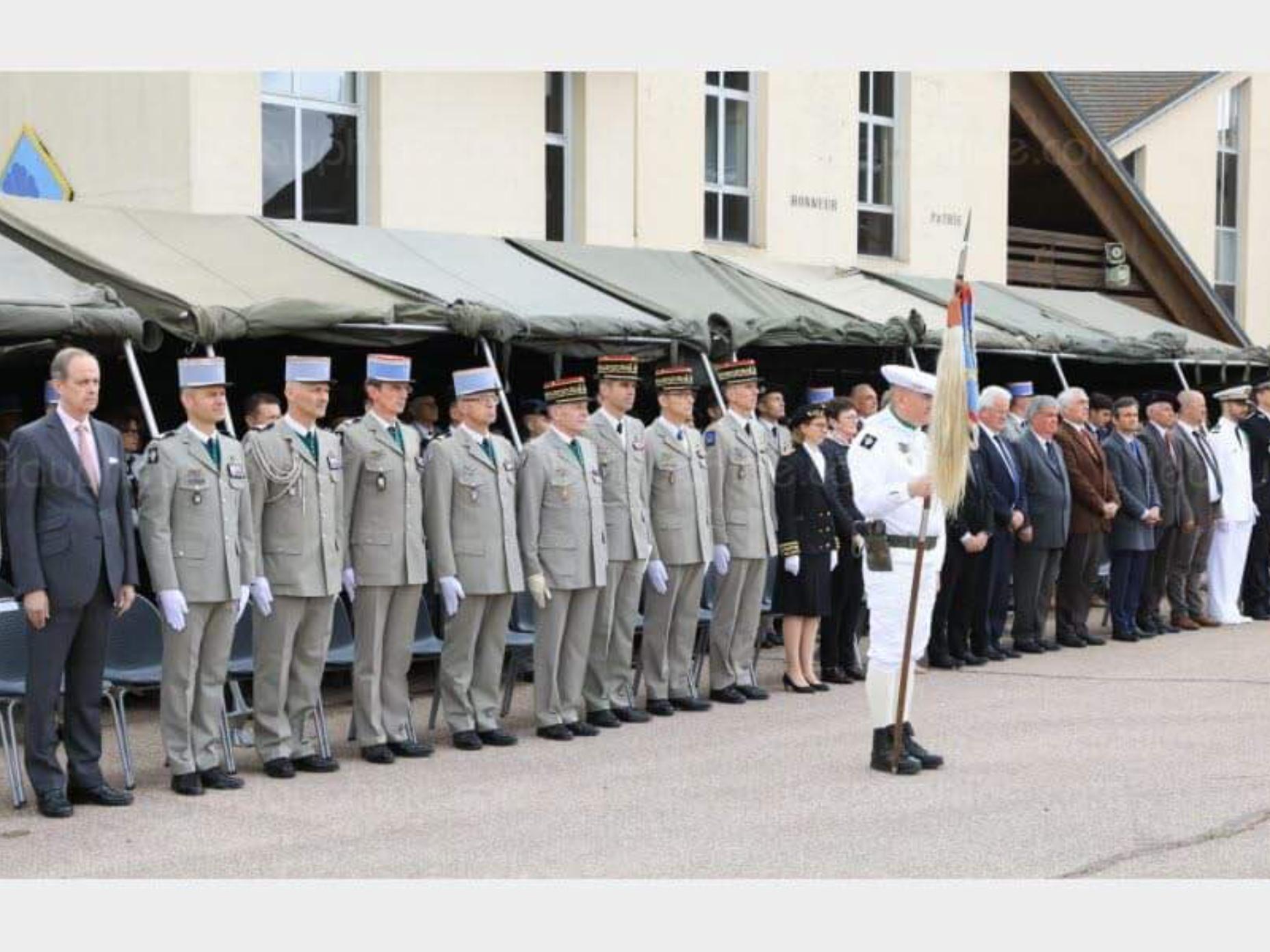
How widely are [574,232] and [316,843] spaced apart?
10.5m

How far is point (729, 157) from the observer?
757 inches

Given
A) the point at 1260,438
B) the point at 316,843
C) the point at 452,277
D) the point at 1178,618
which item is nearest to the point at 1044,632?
the point at 1178,618

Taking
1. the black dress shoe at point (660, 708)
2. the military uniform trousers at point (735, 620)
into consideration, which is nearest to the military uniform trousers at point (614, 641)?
the black dress shoe at point (660, 708)

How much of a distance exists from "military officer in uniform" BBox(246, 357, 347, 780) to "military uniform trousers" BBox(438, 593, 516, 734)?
0.84 metres

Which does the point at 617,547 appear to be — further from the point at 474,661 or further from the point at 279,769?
the point at 279,769

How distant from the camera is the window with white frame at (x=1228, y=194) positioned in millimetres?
29266

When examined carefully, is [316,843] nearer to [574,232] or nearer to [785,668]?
[785,668]

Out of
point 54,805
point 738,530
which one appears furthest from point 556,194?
point 54,805

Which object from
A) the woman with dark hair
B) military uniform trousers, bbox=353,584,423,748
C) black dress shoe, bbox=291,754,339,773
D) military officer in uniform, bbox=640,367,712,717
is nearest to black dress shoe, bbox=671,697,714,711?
military officer in uniform, bbox=640,367,712,717

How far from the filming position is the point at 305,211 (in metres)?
15.7

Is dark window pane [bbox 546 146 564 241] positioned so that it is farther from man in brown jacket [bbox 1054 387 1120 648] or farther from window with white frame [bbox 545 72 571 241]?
man in brown jacket [bbox 1054 387 1120 648]

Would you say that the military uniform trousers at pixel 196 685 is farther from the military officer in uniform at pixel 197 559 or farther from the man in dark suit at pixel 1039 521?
the man in dark suit at pixel 1039 521

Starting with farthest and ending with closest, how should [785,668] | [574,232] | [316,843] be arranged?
[574,232] < [785,668] < [316,843]

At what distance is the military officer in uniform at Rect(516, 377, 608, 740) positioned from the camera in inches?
410
